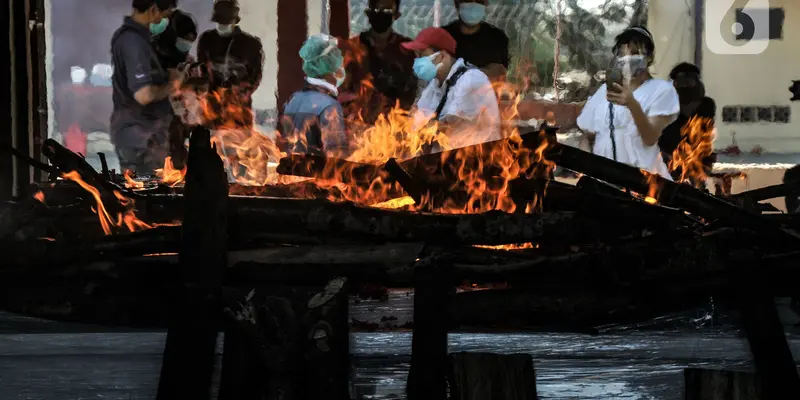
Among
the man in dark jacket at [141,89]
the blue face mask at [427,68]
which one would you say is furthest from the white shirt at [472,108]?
the man in dark jacket at [141,89]

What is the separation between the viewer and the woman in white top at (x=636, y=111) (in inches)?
276

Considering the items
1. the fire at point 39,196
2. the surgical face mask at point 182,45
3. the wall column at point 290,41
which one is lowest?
the fire at point 39,196

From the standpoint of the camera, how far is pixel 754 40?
1179 cm

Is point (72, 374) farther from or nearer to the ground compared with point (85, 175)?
nearer to the ground

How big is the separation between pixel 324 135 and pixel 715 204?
4.36 meters

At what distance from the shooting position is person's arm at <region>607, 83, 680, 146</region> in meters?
6.99

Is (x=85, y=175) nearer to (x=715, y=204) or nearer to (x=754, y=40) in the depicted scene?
(x=715, y=204)

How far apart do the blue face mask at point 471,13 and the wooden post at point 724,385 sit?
596cm

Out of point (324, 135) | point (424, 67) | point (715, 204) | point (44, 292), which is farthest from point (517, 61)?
point (44, 292)

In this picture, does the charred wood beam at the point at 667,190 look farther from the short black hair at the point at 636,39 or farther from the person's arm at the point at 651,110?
the short black hair at the point at 636,39

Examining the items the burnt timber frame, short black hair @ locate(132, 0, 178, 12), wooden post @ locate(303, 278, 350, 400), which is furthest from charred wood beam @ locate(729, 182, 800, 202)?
short black hair @ locate(132, 0, 178, 12)

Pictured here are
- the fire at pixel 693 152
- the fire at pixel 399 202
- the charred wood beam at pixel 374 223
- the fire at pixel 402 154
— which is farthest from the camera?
the fire at pixel 693 152

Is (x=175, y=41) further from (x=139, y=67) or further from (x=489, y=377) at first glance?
(x=489, y=377)

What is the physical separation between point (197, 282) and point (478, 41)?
5.97 meters
